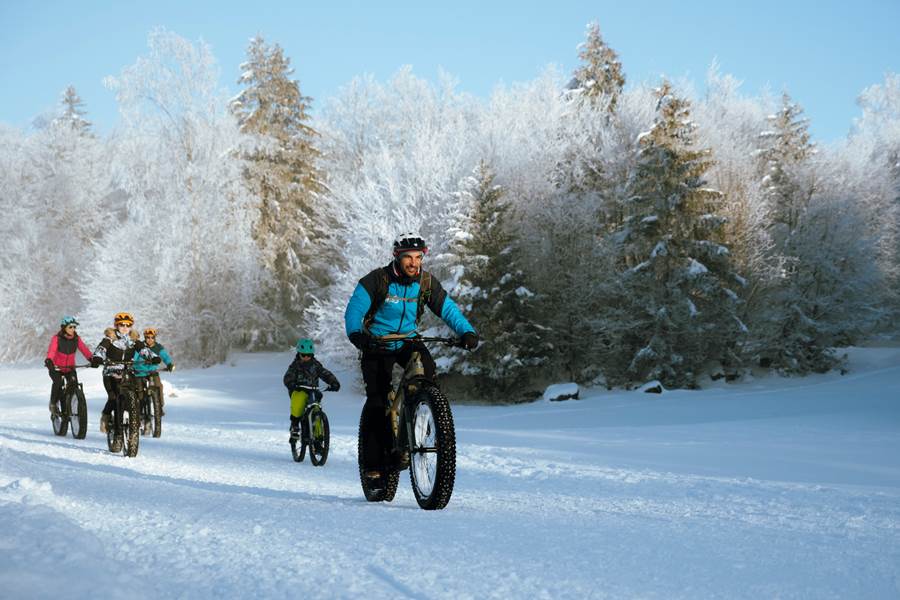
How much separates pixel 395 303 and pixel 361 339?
20.3 inches

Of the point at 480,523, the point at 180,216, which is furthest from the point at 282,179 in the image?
the point at 480,523

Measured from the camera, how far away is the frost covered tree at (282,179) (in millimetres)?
42438

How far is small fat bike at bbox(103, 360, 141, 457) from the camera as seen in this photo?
37.2 feet

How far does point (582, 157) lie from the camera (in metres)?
34.5

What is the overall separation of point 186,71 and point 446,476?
34608 millimetres

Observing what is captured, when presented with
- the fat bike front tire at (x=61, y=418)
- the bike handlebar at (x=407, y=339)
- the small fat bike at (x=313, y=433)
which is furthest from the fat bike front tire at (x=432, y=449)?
the fat bike front tire at (x=61, y=418)

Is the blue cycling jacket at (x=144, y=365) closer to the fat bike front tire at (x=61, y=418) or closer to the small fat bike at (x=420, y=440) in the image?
the fat bike front tire at (x=61, y=418)

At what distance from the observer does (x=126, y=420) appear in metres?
11.6

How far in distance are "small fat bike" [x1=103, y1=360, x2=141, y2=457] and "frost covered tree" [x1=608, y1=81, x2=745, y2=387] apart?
18979mm

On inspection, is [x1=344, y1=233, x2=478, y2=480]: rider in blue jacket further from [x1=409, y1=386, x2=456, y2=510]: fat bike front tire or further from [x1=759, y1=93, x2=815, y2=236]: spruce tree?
[x1=759, y1=93, x2=815, y2=236]: spruce tree

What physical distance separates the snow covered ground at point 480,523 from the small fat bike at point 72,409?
1130 mm

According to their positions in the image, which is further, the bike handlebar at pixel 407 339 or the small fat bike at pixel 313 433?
the small fat bike at pixel 313 433

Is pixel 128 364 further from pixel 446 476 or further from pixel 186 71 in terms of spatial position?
pixel 186 71

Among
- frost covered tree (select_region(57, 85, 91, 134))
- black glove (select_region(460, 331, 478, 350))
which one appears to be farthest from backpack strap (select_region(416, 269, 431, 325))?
frost covered tree (select_region(57, 85, 91, 134))
